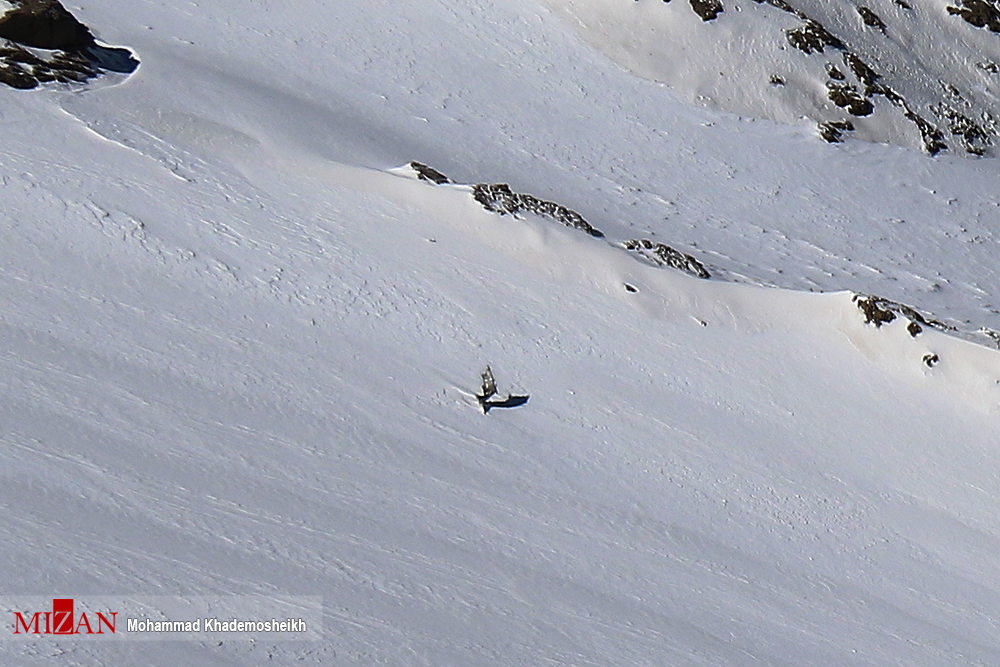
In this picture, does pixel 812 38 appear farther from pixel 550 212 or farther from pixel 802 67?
pixel 550 212

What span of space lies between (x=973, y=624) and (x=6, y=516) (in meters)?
9.21

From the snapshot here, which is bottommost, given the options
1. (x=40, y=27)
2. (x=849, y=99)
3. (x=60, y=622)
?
Answer: (x=60, y=622)

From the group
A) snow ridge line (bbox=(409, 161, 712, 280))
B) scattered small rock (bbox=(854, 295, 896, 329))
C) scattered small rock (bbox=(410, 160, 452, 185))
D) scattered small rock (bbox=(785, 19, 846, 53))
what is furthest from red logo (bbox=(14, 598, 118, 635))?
scattered small rock (bbox=(785, 19, 846, 53))

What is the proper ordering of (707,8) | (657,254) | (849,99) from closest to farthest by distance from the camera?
(657,254) < (849,99) < (707,8)

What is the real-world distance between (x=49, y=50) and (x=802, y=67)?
52.7ft

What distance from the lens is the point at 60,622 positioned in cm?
764

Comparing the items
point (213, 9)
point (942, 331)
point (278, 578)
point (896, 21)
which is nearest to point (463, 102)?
point (213, 9)

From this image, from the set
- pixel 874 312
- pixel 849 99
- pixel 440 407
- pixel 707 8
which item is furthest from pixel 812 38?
pixel 440 407

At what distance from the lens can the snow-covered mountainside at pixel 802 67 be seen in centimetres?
2423

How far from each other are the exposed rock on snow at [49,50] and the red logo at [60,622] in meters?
9.97

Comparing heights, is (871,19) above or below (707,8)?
above

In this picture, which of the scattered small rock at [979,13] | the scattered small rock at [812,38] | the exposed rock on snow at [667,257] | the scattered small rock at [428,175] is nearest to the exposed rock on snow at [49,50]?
the scattered small rock at [428,175]

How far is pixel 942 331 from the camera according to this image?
15.7 m

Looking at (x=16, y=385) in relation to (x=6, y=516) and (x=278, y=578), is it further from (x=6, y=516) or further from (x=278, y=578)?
(x=278, y=578)
